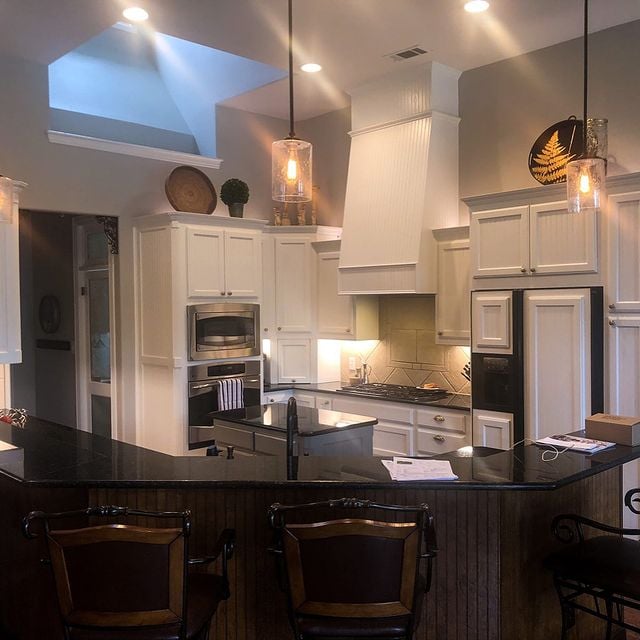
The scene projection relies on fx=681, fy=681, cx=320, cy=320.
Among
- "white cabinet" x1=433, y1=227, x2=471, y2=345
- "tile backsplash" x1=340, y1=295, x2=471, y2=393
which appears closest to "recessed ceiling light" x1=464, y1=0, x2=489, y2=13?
"white cabinet" x1=433, y1=227, x2=471, y2=345

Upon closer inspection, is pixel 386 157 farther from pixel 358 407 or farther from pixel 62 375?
pixel 62 375

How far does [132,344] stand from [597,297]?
3508 millimetres

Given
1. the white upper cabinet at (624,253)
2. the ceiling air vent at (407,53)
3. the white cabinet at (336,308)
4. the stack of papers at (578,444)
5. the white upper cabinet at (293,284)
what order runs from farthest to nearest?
the white upper cabinet at (293,284) → the white cabinet at (336,308) → the ceiling air vent at (407,53) → the white upper cabinet at (624,253) → the stack of papers at (578,444)

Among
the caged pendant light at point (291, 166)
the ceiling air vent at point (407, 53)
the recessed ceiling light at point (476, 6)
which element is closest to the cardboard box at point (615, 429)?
the caged pendant light at point (291, 166)

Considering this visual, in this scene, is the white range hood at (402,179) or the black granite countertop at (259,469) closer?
the black granite countertop at (259,469)

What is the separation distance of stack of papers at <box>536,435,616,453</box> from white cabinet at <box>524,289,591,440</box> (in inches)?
43.6

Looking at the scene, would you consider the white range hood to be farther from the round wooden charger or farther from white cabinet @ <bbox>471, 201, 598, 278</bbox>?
the round wooden charger

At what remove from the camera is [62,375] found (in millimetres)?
6734

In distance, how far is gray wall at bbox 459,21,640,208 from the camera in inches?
171

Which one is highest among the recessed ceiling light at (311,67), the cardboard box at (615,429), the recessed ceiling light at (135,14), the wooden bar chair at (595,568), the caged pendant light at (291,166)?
the recessed ceiling light at (311,67)

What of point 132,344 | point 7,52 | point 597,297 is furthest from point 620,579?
point 7,52

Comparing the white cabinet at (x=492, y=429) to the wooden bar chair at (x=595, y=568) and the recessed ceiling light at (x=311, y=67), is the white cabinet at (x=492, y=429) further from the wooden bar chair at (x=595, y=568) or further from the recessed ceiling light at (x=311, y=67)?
the recessed ceiling light at (x=311, y=67)

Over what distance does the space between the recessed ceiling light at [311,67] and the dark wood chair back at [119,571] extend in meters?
3.82

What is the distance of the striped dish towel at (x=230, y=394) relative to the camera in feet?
17.6
